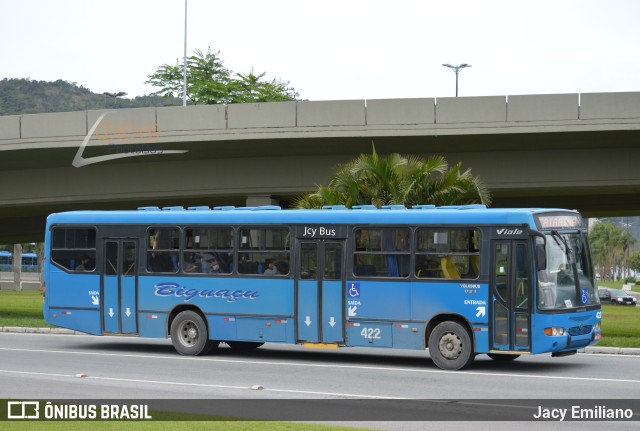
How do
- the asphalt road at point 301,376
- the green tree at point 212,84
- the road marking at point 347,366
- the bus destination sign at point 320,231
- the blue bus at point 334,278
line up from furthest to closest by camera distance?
the green tree at point 212,84
the bus destination sign at point 320,231
the blue bus at point 334,278
the road marking at point 347,366
the asphalt road at point 301,376

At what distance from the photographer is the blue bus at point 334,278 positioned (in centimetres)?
1814

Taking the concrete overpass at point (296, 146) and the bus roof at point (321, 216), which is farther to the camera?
the concrete overpass at point (296, 146)

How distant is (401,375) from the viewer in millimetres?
17766

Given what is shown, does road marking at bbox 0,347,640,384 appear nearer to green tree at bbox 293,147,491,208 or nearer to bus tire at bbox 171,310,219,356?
bus tire at bbox 171,310,219,356

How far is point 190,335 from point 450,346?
5951 millimetres

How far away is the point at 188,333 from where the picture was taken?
21656 mm

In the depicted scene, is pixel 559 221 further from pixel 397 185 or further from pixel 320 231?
pixel 397 185

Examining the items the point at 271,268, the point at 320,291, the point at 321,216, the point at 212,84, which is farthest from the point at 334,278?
the point at 212,84

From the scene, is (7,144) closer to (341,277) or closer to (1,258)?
(341,277)

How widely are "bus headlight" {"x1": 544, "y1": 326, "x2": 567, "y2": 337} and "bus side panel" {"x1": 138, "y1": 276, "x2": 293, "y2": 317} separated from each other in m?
5.24

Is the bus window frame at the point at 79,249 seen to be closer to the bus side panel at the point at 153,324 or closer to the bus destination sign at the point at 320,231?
the bus side panel at the point at 153,324

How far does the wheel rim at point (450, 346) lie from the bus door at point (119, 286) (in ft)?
23.5

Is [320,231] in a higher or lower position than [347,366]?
higher

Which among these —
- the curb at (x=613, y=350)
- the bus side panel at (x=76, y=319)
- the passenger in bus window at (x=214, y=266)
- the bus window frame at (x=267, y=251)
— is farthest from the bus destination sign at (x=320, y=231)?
the curb at (x=613, y=350)
